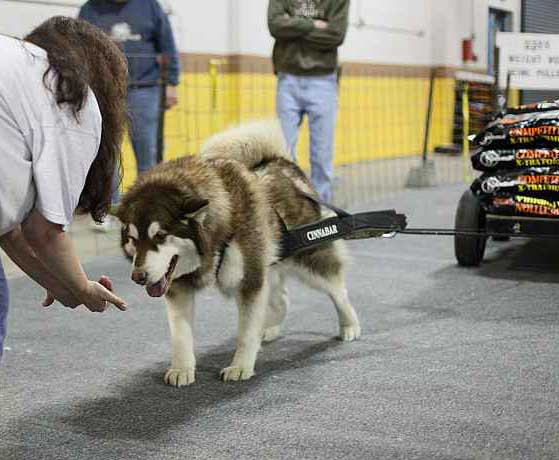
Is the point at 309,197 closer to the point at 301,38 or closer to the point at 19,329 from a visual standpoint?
the point at 19,329

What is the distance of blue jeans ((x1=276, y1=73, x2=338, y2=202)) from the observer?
203 inches

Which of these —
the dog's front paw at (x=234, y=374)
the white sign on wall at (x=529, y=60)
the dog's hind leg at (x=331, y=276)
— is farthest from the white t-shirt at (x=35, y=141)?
the white sign on wall at (x=529, y=60)

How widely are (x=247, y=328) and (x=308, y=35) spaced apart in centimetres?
278

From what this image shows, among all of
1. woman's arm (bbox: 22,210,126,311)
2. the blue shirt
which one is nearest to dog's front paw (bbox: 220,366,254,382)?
woman's arm (bbox: 22,210,126,311)

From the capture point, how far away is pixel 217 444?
2127 millimetres

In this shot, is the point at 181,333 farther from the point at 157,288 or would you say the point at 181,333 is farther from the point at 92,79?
the point at 92,79

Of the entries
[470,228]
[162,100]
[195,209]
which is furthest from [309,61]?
[195,209]

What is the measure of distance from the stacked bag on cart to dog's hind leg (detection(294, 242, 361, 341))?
122cm

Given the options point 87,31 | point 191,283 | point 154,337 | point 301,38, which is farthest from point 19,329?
point 301,38

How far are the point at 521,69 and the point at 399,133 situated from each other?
15.4 feet

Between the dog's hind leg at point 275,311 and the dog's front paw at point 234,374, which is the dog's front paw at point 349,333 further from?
the dog's front paw at point 234,374

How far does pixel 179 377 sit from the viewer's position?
2580 millimetres

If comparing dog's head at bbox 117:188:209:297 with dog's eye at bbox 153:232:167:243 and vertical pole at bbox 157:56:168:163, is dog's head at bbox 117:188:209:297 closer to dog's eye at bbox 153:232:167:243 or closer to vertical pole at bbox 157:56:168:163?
dog's eye at bbox 153:232:167:243

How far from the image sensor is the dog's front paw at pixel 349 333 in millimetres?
3068
